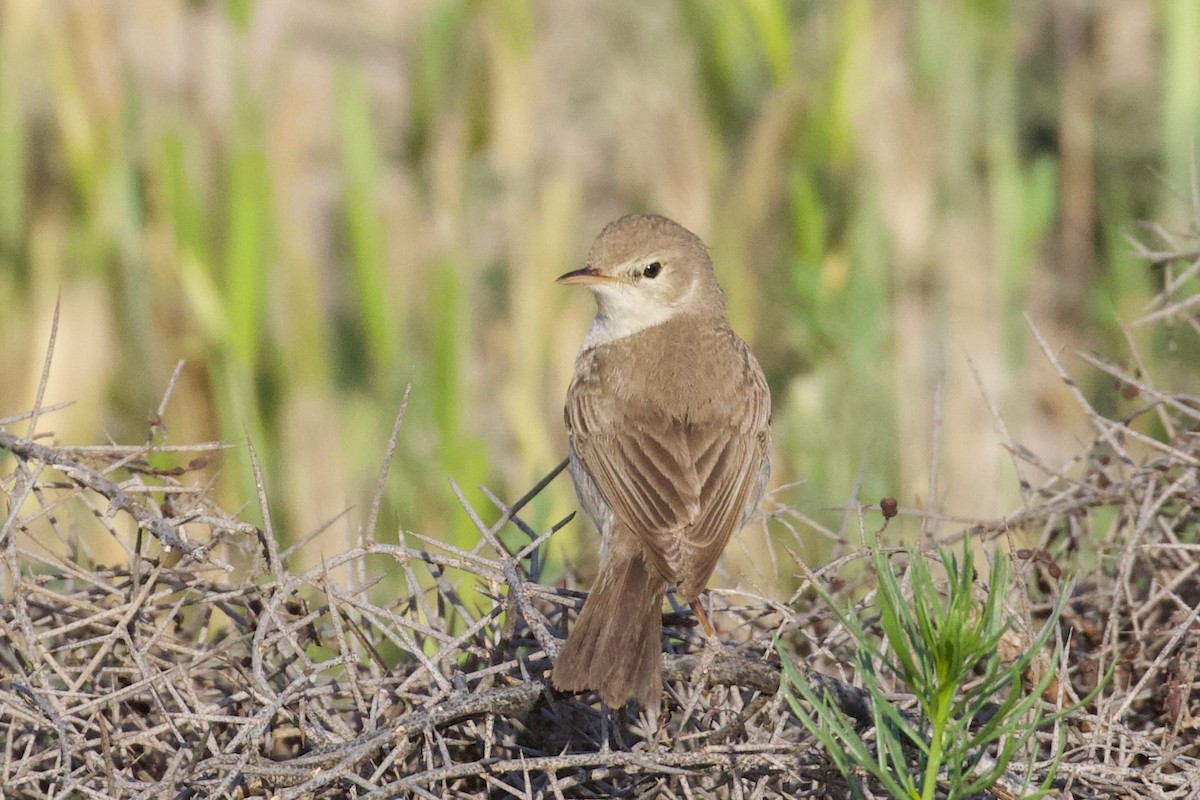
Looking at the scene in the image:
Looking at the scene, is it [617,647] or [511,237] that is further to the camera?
[511,237]

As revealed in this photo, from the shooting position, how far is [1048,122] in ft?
26.4

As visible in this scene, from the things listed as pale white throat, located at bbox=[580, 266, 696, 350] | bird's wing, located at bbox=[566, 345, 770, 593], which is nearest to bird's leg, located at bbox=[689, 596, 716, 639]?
bird's wing, located at bbox=[566, 345, 770, 593]

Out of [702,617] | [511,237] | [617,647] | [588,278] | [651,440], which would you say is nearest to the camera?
[617,647]

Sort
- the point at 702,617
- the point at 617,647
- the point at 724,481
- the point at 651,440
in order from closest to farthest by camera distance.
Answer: the point at 617,647 < the point at 702,617 < the point at 724,481 < the point at 651,440

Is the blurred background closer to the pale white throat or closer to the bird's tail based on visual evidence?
the pale white throat

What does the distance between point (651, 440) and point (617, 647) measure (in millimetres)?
1230

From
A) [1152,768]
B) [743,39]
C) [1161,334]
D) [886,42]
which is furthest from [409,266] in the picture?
[1152,768]

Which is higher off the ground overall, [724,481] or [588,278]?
[588,278]

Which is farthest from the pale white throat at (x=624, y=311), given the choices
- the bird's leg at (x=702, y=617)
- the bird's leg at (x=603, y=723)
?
the bird's leg at (x=603, y=723)

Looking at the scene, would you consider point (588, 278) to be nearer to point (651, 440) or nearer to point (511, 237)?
point (651, 440)

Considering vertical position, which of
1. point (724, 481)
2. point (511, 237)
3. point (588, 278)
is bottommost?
point (724, 481)

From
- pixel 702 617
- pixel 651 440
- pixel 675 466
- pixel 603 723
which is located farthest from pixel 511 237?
pixel 603 723

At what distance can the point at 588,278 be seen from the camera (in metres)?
4.38

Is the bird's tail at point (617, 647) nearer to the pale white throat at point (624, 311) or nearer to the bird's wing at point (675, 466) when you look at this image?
the bird's wing at point (675, 466)
